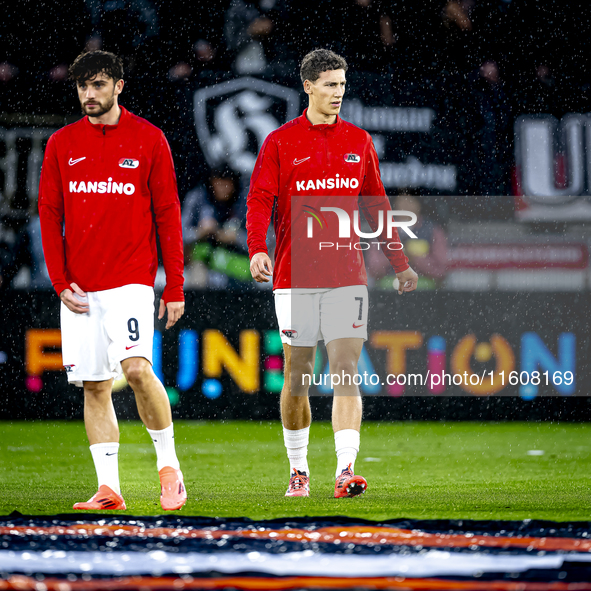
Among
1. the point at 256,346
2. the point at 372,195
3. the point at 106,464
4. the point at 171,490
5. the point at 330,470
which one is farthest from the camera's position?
the point at 256,346

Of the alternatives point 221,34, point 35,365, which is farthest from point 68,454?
point 221,34

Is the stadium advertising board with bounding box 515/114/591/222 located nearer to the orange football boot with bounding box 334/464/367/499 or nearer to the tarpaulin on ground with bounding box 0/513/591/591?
the orange football boot with bounding box 334/464/367/499

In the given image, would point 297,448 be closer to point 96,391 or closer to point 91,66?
point 96,391

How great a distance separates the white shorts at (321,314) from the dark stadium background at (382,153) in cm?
300

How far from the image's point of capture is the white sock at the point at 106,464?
3.58 meters

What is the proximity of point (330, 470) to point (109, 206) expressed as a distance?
1969 mm

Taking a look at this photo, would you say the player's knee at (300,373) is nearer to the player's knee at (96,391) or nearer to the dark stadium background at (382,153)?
the player's knee at (96,391)

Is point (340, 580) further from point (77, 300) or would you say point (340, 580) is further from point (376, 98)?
point (376, 98)

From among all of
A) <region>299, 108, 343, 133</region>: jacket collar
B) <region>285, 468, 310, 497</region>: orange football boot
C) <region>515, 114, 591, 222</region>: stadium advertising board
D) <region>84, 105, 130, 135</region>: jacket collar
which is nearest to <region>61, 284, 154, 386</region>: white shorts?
<region>84, 105, 130, 135</region>: jacket collar

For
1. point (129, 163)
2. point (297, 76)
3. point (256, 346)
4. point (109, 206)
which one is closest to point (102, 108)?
point (129, 163)

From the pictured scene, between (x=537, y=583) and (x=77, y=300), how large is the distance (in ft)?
6.71

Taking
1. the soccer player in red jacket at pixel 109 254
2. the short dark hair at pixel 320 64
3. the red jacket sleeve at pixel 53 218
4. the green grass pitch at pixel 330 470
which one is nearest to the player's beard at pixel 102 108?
the soccer player in red jacket at pixel 109 254

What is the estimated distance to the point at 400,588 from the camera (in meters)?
2.10

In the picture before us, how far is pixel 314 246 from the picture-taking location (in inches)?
154
